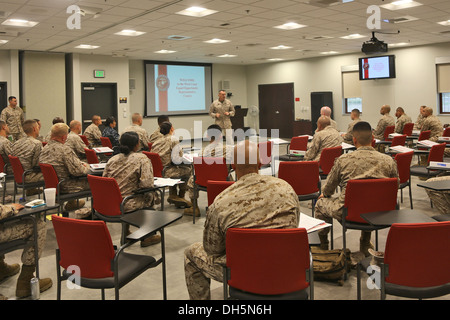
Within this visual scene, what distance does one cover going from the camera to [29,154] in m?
5.71

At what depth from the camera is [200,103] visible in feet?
55.2

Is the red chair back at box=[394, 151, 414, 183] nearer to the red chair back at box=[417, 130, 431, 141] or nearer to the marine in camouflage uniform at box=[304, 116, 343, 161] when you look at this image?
the marine in camouflage uniform at box=[304, 116, 343, 161]

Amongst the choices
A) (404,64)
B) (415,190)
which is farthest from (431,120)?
(404,64)

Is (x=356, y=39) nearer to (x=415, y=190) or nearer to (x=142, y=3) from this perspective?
(x=415, y=190)

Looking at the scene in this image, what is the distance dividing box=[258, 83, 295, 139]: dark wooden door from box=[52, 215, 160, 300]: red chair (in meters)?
15.0

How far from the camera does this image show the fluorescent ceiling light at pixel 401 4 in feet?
23.8

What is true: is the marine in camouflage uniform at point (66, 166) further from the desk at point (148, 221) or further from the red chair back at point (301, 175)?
the red chair back at point (301, 175)

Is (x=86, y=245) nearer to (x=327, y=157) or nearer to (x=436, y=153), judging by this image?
(x=327, y=157)

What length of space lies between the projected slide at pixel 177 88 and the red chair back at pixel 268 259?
13.6 m

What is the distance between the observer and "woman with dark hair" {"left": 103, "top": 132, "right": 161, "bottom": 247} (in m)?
4.07

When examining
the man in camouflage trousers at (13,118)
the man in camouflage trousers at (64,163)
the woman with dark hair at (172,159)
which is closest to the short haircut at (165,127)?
the woman with dark hair at (172,159)

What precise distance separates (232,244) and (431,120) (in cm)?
756
